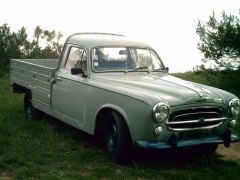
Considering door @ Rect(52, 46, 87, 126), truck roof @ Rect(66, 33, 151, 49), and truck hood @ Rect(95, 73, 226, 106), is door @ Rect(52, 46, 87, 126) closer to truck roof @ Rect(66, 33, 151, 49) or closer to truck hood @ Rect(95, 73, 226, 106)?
truck roof @ Rect(66, 33, 151, 49)

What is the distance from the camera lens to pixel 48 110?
8.47m

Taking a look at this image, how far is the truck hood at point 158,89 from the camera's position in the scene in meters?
5.98

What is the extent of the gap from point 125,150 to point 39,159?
1.33 m

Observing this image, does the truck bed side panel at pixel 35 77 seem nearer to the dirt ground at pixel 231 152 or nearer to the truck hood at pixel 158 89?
the truck hood at pixel 158 89

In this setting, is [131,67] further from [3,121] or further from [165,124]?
[3,121]

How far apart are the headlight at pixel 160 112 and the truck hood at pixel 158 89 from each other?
0.31ft

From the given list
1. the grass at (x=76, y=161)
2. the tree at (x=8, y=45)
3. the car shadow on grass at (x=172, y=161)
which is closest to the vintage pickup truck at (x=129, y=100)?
the car shadow on grass at (x=172, y=161)

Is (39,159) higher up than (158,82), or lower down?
lower down

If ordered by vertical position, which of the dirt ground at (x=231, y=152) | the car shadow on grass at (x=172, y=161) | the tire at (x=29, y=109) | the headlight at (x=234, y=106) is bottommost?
the dirt ground at (x=231, y=152)

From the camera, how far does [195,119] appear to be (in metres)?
6.13

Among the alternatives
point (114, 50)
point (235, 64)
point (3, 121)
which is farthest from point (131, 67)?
point (235, 64)

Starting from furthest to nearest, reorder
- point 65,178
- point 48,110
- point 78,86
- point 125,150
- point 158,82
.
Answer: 1. point 48,110
2. point 78,86
3. point 158,82
4. point 125,150
5. point 65,178

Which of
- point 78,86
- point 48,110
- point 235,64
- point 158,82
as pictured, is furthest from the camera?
point 235,64

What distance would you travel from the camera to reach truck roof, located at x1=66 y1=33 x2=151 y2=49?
7.60 m
